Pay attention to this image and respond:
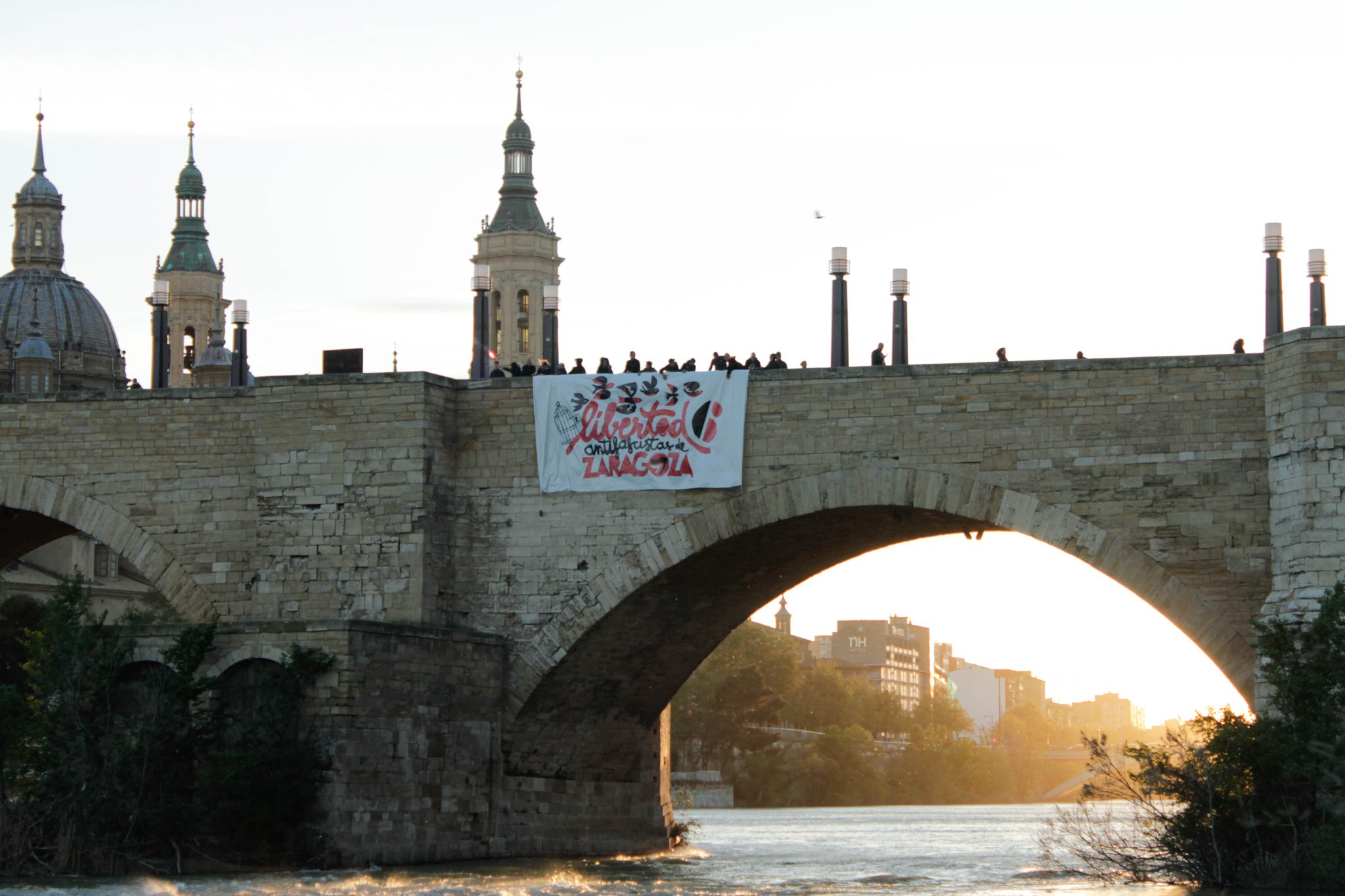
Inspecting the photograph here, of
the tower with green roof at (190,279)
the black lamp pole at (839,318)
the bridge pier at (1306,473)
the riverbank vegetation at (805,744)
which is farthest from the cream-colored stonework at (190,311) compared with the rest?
the bridge pier at (1306,473)

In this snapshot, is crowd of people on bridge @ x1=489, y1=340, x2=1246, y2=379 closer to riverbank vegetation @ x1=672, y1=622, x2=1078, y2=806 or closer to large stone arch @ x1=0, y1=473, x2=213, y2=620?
large stone arch @ x1=0, y1=473, x2=213, y2=620

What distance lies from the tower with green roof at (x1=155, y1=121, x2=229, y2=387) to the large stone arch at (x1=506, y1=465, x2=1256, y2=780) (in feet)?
249

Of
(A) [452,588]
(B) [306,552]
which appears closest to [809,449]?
(A) [452,588]

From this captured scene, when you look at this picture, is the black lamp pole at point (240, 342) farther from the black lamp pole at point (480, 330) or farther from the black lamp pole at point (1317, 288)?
the black lamp pole at point (1317, 288)

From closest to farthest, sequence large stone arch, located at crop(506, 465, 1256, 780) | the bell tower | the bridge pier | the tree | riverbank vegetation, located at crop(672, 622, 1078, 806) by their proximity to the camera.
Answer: the bridge pier, large stone arch, located at crop(506, 465, 1256, 780), the tree, riverbank vegetation, located at crop(672, 622, 1078, 806), the bell tower

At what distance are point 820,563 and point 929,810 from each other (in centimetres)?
4887

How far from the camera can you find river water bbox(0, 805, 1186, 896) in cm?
2311

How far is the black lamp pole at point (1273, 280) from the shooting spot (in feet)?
86.8

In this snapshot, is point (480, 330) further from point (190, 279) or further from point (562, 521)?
point (190, 279)

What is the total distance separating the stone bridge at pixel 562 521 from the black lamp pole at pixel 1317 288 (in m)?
2.18

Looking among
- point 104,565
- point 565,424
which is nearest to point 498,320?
point 104,565

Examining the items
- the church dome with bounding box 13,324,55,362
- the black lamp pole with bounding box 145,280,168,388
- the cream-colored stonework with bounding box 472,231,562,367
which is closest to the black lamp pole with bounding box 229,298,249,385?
the black lamp pole with bounding box 145,280,168,388

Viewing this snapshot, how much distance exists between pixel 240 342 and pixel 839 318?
8824 mm

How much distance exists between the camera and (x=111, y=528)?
29609mm
